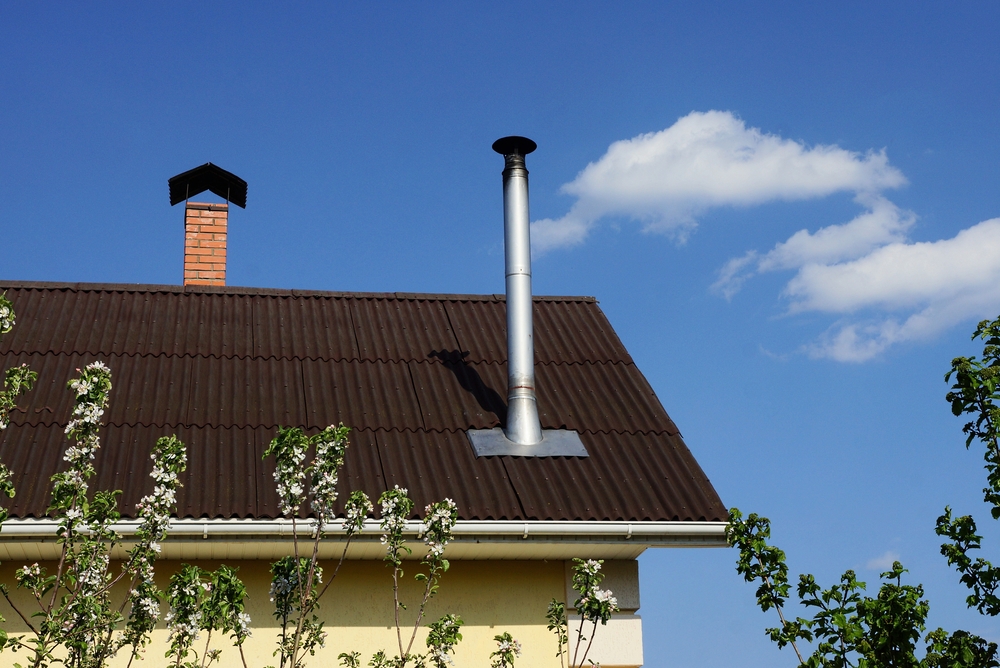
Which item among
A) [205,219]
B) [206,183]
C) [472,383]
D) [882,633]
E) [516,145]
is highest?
[206,183]

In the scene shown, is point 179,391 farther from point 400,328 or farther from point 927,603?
point 927,603

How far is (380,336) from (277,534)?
122 inches

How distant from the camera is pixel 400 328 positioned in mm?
9461

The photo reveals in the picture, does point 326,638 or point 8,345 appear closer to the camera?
point 326,638

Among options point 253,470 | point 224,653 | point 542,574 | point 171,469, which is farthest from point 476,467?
point 171,469

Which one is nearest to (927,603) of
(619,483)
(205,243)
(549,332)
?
(619,483)

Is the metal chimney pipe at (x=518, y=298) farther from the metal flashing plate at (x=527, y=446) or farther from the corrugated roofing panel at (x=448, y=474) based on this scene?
the corrugated roofing panel at (x=448, y=474)

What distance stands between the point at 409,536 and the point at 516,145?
3.43 meters

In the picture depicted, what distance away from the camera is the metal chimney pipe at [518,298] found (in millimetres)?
7789

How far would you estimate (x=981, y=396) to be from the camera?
4.52 meters

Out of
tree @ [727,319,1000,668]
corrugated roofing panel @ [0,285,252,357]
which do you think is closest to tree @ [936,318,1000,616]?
tree @ [727,319,1000,668]

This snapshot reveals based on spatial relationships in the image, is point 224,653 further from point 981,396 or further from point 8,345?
point 981,396

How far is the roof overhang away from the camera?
20.6ft

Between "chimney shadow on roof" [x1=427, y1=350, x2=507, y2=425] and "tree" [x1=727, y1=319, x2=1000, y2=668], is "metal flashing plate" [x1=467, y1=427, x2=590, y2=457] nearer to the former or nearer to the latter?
"chimney shadow on roof" [x1=427, y1=350, x2=507, y2=425]
